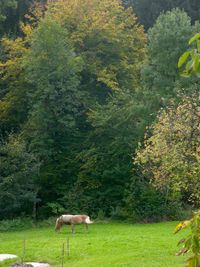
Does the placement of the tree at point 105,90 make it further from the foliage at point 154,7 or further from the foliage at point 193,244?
the foliage at point 193,244

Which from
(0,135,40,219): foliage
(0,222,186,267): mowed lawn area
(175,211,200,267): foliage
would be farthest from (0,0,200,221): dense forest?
(175,211,200,267): foliage

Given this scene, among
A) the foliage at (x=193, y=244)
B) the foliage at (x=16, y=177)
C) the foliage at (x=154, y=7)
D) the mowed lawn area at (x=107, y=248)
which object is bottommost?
the mowed lawn area at (x=107, y=248)

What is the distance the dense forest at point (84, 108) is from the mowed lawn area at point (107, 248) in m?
5.45

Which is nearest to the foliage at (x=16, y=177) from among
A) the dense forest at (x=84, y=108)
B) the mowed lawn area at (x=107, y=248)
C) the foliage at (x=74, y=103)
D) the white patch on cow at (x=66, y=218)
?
the dense forest at (x=84, y=108)

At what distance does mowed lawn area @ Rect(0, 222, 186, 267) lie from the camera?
55.0 feet

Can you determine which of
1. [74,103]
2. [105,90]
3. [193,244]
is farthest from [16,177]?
[193,244]

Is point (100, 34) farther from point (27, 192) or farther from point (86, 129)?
point (27, 192)

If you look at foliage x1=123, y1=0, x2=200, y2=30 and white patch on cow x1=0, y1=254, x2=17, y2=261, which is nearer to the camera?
white patch on cow x1=0, y1=254, x2=17, y2=261

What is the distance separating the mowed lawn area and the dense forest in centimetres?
545

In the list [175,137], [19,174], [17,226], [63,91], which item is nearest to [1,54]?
[63,91]

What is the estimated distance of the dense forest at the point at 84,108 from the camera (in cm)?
3250

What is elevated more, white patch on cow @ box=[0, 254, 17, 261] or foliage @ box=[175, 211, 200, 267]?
foliage @ box=[175, 211, 200, 267]

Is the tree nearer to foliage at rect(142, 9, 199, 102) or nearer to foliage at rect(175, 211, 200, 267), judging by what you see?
foliage at rect(142, 9, 199, 102)

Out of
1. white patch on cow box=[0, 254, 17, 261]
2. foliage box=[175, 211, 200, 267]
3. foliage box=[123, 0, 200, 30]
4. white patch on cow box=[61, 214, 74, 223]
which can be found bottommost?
white patch on cow box=[0, 254, 17, 261]
